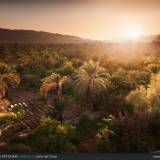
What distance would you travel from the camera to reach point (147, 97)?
7090mm

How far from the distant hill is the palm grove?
0.11m

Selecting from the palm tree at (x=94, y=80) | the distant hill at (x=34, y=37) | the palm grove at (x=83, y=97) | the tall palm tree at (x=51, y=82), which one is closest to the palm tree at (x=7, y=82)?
the palm grove at (x=83, y=97)

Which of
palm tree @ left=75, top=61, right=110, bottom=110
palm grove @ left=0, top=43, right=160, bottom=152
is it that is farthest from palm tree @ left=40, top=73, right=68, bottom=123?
palm tree @ left=75, top=61, right=110, bottom=110

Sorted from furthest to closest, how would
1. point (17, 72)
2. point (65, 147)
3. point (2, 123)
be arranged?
point (17, 72) → point (2, 123) → point (65, 147)

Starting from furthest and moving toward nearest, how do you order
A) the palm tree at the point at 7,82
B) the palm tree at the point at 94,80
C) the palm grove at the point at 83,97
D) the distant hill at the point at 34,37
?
the palm tree at the point at 7,82 → the palm tree at the point at 94,80 → the distant hill at the point at 34,37 → the palm grove at the point at 83,97

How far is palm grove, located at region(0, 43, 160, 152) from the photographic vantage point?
6512 mm

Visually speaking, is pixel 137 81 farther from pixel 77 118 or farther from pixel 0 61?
pixel 0 61

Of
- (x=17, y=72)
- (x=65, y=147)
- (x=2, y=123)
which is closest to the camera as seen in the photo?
(x=65, y=147)

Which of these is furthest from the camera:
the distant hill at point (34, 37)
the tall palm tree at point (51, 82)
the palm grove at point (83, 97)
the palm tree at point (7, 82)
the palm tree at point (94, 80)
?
the palm tree at point (7, 82)

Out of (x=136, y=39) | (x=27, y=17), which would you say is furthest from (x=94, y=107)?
(x=27, y=17)

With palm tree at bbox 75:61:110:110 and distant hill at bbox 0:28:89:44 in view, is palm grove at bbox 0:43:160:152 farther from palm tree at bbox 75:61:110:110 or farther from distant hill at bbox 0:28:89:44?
distant hill at bbox 0:28:89:44

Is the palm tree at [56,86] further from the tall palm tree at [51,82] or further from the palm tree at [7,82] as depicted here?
the palm tree at [7,82]

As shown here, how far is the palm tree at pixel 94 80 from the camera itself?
7.16m

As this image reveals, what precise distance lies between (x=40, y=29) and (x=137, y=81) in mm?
1922
